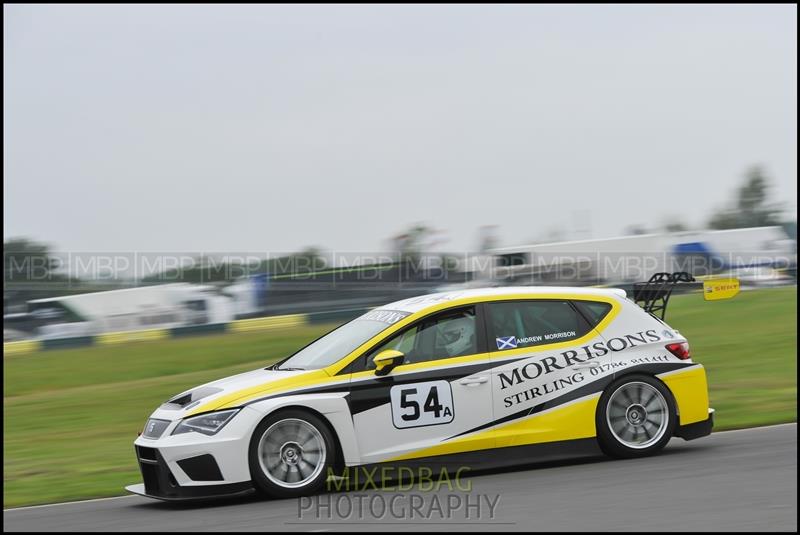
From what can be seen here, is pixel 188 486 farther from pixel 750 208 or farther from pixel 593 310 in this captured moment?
pixel 750 208

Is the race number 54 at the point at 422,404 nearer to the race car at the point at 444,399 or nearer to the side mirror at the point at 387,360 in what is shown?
the race car at the point at 444,399

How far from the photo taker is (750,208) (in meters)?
53.9

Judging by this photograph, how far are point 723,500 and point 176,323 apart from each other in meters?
18.5

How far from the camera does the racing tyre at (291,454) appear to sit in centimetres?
750

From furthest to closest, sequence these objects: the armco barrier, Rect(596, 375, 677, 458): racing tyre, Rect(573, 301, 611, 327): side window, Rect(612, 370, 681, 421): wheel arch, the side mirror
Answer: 1. the armco barrier
2. Rect(573, 301, 611, 327): side window
3. Rect(612, 370, 681, 421): wheel arch
4. Rect(596, 375, 677, 458): racing tyre
5. the side mirror

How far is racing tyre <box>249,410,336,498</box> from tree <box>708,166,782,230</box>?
27016 millimetres

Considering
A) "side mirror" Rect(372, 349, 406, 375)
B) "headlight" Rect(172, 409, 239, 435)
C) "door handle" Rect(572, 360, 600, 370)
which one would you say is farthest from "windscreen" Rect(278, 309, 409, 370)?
"door handle" Rect(572, 360, 600, 370)

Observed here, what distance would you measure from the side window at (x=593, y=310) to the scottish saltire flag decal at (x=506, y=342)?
0.73 m

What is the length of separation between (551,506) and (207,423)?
2576 millimetres

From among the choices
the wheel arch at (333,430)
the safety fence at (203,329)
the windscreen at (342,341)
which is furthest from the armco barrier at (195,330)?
the wheel arch at (333,430)

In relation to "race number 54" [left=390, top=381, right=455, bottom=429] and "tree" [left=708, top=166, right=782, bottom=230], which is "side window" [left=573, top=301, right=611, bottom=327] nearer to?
"race number 54" [left=390, top=381, right=455, bottom=429]

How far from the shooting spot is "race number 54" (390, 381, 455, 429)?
25.9 feet

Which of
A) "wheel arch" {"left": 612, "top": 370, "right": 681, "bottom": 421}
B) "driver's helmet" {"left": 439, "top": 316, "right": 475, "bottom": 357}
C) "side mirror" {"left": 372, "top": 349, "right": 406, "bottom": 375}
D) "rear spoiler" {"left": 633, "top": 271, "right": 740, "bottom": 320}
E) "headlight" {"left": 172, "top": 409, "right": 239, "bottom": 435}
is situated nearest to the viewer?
"headlight" {"left": 172, "top": 409, "right": 239, "bottom": 435}

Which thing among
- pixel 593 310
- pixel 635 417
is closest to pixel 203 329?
pixel 593 310
